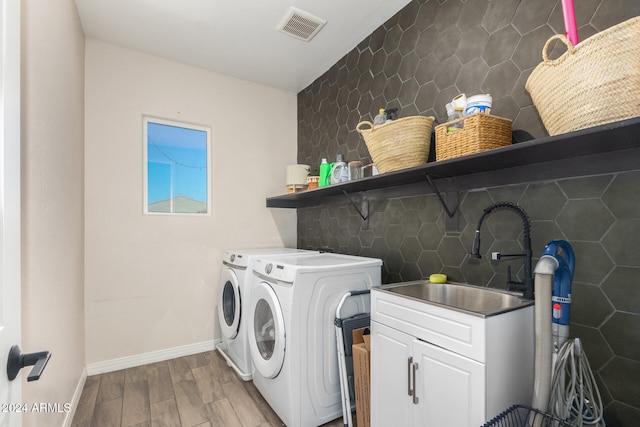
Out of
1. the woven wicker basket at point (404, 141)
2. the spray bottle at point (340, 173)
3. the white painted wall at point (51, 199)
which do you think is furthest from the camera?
the spray bottle at point (340, 173)

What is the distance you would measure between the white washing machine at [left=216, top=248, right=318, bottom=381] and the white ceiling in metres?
1.73

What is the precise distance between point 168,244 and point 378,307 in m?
2.04

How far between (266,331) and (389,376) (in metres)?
0.88

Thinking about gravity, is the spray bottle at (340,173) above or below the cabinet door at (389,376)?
above

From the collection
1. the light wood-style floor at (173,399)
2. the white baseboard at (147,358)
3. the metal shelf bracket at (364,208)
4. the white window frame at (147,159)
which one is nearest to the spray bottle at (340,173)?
the metal shelf bracket at (364,208)

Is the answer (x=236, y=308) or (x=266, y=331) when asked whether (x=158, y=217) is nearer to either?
(x=236, y=308)

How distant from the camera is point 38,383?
122 centimetres

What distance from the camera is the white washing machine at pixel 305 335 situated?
5.61ft

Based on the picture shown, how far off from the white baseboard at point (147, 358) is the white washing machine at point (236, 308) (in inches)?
7.2

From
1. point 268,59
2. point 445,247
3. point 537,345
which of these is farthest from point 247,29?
point 537,345

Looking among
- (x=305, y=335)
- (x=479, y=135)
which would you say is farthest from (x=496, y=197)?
(x=305, y=335)

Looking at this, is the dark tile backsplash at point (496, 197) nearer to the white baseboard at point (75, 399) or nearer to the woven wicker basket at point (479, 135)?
the woven wicker basket at point (479, 135)

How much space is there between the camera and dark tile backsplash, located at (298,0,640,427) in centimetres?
115

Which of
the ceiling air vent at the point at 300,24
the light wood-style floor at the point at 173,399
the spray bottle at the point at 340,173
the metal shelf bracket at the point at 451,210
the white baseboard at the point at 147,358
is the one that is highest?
the ceiling air vent at the point at 300,24
